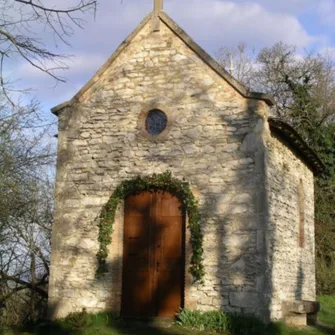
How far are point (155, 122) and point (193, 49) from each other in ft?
6.30

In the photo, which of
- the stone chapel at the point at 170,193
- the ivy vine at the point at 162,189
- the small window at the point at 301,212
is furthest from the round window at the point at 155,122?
the small window at the point at 301,212

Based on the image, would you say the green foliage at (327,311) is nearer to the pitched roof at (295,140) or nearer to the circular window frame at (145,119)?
the pitched roof at (295,140)

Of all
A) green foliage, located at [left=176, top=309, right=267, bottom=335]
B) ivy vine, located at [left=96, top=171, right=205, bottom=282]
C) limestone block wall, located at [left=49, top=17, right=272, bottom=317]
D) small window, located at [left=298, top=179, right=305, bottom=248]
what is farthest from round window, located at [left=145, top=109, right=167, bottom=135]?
small window, located at [left=298, top=179, right=305, bottom=248]

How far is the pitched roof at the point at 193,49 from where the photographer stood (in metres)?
12.5

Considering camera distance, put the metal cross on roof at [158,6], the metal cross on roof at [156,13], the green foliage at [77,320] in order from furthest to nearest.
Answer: the metal cross on roof at [158,6] < the metal cross on roof at [156,13] < the green foliage at [77,320]

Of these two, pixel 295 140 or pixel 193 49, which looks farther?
pixel 295 140

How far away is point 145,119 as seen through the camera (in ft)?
→ 44.0

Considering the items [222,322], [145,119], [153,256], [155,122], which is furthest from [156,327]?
[145,119]

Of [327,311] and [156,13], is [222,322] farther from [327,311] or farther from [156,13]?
[156,13]

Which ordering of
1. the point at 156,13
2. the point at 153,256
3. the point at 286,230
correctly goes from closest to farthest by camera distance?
the point at 153,256 → the point at 286,230 → the point at 156,13

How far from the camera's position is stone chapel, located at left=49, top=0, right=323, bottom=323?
12016mm

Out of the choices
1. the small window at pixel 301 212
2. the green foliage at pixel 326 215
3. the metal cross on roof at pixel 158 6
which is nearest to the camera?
the metal cross on roof at pixel 158 6

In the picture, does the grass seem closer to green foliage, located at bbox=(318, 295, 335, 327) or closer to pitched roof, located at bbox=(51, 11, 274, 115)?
green foliage, located at bbox=(318, 295, 335, 327)

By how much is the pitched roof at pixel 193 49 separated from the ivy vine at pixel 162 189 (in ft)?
8.07
